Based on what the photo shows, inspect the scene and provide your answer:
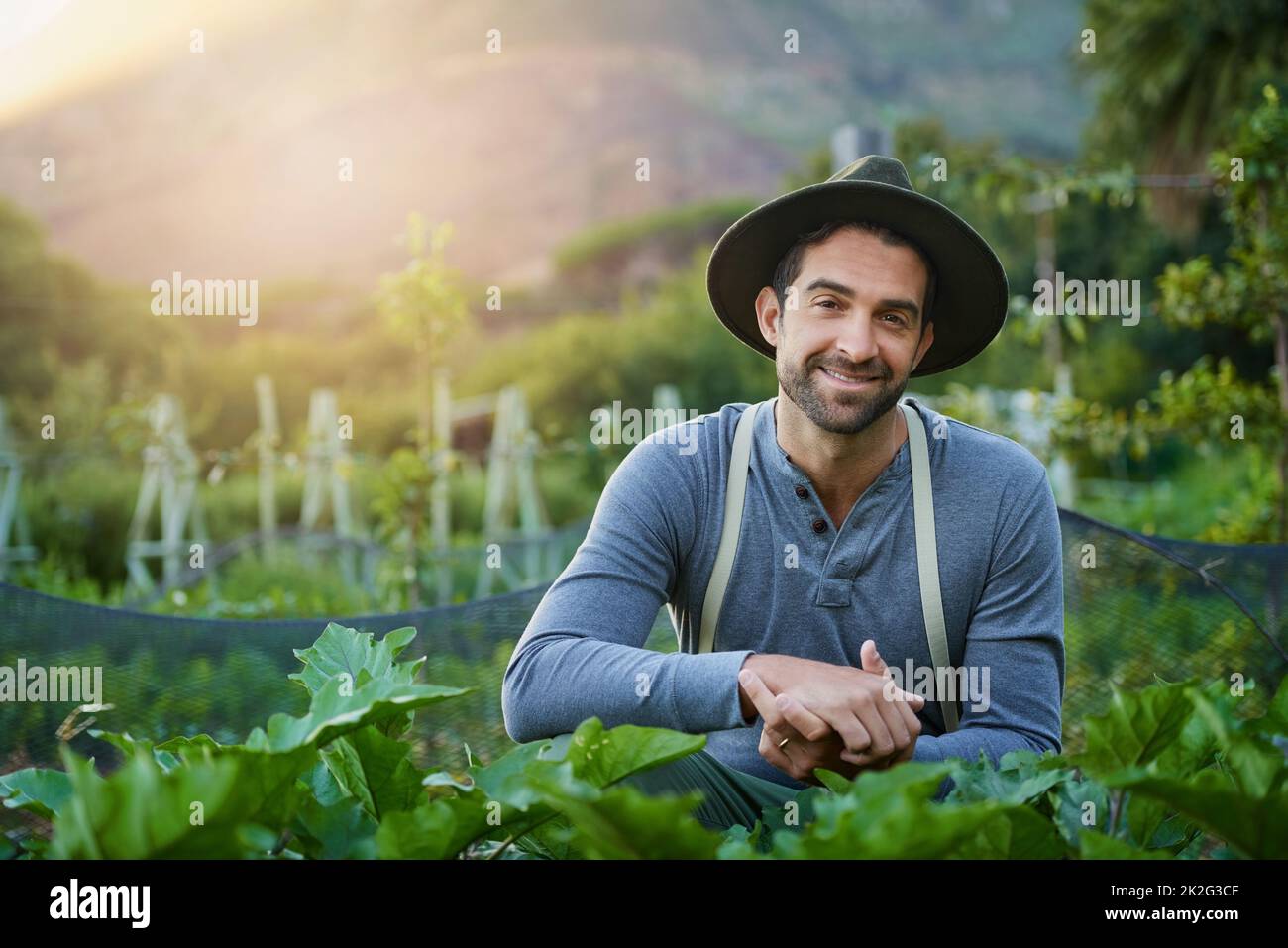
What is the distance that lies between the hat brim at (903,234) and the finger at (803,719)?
81cm

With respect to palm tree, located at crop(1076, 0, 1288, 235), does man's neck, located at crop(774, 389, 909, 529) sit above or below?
below

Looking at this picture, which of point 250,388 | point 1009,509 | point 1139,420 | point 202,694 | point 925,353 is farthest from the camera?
point 250,388

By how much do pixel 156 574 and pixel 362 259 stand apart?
19.7m

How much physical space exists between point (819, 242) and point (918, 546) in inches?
19.3

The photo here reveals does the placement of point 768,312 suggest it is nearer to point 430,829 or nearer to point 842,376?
point 842,376

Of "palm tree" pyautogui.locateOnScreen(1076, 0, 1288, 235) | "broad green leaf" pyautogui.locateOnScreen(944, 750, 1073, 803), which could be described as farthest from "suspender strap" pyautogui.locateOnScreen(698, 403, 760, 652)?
"palm tree" pyautogui.locateOnScreen(1076, 0, 1288, 235)

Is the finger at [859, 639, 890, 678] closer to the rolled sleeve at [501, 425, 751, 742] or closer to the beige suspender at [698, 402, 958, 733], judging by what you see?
the rolled sleeve at [501, 425, 751, 742]

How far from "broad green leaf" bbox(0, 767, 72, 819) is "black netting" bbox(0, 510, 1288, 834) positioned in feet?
4.74

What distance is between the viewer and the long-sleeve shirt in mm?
1695

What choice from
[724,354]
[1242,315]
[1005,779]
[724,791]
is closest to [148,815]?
[1005,779]

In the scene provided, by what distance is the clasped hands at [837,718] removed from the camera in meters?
1.24

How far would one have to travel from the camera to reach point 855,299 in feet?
6.07
